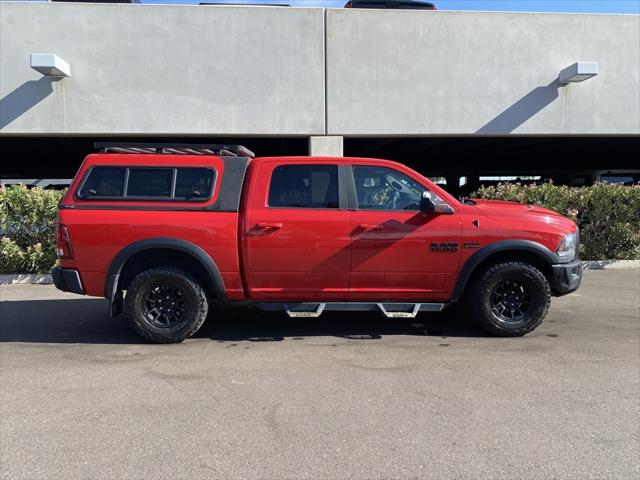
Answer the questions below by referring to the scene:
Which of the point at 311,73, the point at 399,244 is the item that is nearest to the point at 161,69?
the point at 311,73

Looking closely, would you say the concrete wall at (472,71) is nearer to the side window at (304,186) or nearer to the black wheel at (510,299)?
the side window at (304,186)

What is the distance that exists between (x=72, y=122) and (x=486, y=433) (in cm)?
1032

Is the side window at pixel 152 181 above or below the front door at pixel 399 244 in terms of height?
above

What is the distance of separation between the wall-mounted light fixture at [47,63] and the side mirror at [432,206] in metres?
8.32

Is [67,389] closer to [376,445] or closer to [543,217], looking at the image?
[376,445]

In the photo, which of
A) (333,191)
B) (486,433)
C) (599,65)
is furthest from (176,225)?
(599,65)

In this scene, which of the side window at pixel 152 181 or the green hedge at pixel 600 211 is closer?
the side window at pixel 152 181

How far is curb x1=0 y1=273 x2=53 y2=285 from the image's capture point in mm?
8914

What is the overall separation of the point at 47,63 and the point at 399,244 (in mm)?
8395

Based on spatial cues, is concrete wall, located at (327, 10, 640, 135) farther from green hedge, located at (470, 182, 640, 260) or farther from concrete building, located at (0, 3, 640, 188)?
green hedge, located at (470, 182, 640, 260)

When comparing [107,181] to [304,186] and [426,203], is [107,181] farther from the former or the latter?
[426,203]

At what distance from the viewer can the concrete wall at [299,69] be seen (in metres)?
10.2

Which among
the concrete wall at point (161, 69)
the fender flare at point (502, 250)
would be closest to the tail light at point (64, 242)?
the fender flare at point (502, 250)

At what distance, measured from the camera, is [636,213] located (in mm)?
10117
